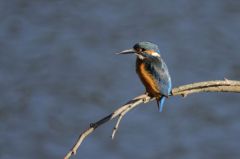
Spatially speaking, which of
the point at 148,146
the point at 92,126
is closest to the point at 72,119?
the point at 148,146

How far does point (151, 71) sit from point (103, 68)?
260 cm

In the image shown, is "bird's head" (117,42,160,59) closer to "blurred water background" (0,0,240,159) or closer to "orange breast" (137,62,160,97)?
"orange breast" (137,62,160,97)

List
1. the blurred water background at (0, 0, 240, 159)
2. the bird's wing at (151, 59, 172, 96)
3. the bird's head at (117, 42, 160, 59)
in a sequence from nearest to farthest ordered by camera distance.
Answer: the bird's wing at (151, 59, 172, 96), the bird's head at (117, 42, 160, 59), the blurred water background at (0, 0, 240, 159)

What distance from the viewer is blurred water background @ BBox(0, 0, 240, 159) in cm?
512

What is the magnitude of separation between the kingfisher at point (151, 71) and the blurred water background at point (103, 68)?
2004mm

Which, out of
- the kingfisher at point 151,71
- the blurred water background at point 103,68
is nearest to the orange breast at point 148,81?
the kingfisher at point 151,71

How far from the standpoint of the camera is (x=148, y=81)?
295cm

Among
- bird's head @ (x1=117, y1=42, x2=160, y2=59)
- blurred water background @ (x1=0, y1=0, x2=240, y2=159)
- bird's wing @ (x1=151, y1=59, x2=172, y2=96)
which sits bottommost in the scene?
bird's wing @ (x1=151, y1=59, x2=172, y2=96)

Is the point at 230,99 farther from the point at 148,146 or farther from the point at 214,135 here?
the point at 148,146

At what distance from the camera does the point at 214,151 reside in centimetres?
501

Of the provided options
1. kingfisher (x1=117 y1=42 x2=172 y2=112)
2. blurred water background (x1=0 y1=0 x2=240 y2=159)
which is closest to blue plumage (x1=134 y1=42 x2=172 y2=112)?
kingfisher (x1=117 y1=42 x2=172 y2=112)

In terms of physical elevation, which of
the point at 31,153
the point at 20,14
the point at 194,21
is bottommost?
the point at 31,153

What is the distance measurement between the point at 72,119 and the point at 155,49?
235cm

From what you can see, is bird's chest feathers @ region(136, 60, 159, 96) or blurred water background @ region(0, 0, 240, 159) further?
blurred water background @ region(0, 0, 240, 159)
